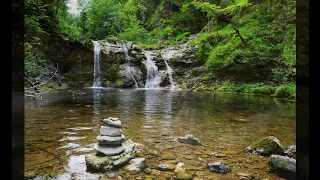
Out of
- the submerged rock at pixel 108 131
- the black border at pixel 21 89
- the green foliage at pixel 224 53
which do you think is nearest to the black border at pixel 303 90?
the black border at pixel 21 89

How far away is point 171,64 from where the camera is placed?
1906cm

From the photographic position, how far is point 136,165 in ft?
8.87

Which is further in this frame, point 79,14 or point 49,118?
point 79,14

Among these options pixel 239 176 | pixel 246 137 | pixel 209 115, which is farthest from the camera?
pixel 209 115

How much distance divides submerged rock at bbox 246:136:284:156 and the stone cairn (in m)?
1.84

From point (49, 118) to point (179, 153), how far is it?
3704 mm

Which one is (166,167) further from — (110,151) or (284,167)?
(284,167)

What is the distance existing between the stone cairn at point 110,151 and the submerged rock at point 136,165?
0.06 m

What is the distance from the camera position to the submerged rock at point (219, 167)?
2665 millimetres

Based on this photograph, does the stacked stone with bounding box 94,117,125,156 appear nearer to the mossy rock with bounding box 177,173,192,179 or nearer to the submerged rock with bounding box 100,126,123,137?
the submerged rock with bounding box 100,126,123,137

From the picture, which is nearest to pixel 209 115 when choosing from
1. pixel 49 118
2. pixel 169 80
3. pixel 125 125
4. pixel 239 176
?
pixel 125 125

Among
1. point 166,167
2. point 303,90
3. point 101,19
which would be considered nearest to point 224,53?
point 101,19

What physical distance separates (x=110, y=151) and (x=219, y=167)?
136 centimetres

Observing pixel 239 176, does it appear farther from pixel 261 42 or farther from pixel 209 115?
pixel 261 42
